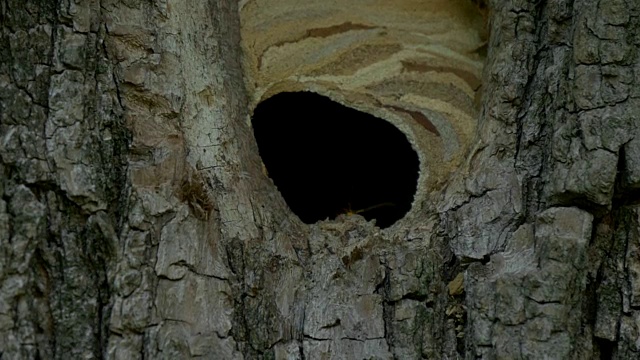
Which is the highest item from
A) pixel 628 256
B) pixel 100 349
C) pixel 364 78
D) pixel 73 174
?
pixel 364 78

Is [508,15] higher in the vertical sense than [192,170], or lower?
higher

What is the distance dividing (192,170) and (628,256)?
1.17 m

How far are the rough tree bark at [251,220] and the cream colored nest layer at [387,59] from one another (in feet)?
0.92

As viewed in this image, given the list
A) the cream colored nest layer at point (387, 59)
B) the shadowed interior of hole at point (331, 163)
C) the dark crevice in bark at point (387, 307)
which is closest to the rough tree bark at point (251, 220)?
the dark crevice in bark at point (387, 307)

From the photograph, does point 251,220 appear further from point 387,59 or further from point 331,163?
point 331,163

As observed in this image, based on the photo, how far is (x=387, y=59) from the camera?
285 cm

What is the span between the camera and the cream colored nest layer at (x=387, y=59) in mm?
2707

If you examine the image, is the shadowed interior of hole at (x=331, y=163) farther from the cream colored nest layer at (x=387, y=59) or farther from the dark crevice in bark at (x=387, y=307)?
the dark crevice in bark at (x=387, y=307)

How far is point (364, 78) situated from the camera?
283 cm

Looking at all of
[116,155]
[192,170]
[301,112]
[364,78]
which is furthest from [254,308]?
[301,112]

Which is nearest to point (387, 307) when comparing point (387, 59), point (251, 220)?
point (251, 220)

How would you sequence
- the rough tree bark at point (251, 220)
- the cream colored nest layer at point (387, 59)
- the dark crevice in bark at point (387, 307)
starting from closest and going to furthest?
the rough tree bark at point (251, 220), the dark crevice in bark at point (387, 307), the cream colored nest layer at point (387, 59)

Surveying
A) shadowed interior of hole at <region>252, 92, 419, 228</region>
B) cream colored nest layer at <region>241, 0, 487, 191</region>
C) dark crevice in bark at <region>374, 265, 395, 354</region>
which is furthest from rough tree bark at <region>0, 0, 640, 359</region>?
shadowed interior of hole at <region>252, 92, 419, 228</region>

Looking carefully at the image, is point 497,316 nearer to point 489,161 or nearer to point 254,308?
point 489,161
